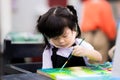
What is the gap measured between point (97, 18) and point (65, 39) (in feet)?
9.87

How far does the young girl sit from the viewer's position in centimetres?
169

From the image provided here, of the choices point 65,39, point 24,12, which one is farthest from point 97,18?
point 65,39

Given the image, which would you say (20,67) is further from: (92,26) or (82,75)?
(92,26)

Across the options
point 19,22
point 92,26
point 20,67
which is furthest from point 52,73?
point 19,22

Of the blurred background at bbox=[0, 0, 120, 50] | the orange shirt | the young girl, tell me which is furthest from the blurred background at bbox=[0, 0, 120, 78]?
the young girl

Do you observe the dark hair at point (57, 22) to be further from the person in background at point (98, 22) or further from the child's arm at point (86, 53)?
the person in background at point (98, 22)

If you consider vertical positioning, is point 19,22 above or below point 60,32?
below

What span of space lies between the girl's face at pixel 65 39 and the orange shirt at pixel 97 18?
2869 mm

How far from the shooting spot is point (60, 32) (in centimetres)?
168

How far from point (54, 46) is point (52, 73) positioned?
24cm

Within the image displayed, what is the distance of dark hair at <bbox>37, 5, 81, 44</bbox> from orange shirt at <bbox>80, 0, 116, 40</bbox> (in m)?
2.86

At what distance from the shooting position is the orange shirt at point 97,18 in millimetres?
4640

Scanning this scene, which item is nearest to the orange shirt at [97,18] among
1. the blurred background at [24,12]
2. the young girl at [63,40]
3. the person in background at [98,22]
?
the person in background at [98,22]

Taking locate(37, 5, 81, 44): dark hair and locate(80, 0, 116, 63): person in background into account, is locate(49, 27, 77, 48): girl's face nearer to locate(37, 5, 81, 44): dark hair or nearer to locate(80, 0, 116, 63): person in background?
locate(37, 5, 81, 44): dark hair
